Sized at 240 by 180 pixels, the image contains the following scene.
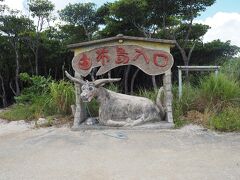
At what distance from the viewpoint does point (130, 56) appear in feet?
27.7

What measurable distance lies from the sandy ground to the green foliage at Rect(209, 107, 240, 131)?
0.29 meters

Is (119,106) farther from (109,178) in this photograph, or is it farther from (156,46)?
(109,178)

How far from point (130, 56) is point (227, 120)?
248 centimetres

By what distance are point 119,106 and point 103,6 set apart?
7.77 meters

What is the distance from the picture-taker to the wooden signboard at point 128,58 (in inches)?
330

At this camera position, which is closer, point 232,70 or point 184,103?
point 184,103

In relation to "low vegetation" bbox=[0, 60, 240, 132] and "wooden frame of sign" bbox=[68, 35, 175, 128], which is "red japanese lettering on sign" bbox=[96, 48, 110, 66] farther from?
"low vegetation" bbox=[0, 60, 240, 132]

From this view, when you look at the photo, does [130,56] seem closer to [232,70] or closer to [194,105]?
[194,105]

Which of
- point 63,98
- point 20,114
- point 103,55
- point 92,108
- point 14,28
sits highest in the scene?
point 14,28

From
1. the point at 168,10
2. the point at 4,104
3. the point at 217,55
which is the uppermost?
the point at 168,10

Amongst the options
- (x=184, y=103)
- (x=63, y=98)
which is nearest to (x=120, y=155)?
(x=184, y=103)

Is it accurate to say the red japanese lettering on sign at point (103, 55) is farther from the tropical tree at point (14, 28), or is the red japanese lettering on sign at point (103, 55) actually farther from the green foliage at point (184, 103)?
the tropical tree at point (14, 28)

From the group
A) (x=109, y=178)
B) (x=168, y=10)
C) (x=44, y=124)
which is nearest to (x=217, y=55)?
(x=168, y=10)

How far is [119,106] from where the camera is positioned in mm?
8281
